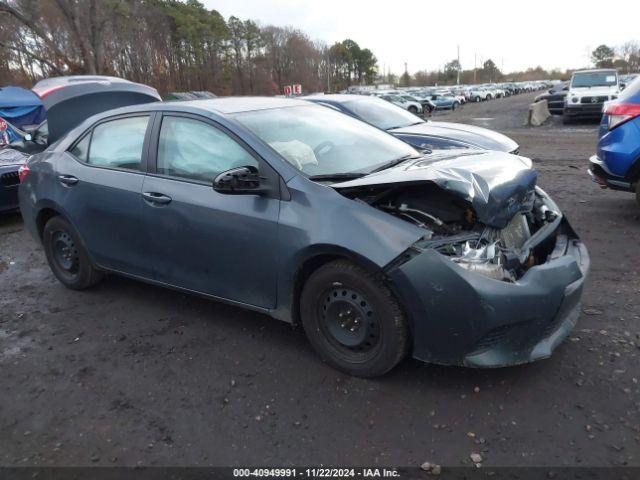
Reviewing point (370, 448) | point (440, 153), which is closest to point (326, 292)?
point (370, 448)

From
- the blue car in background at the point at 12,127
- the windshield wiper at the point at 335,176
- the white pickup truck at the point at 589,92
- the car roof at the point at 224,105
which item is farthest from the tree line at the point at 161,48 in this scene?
the windshield wiper at the point at 335,176

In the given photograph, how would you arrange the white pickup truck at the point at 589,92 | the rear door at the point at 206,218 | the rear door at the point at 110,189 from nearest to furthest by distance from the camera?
1. the rear door at the point at 206,218
2. the rear door at the point at 110,189
3. the white pickup truck at the point at 589,92

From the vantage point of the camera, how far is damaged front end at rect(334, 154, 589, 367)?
269 cm

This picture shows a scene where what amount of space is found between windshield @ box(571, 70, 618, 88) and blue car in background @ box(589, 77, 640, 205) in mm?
14773

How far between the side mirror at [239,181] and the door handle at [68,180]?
1.74m

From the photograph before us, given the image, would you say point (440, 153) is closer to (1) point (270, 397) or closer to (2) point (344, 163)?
(2) point (344, 163)

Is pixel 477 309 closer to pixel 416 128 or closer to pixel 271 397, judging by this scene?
pixel 271 397

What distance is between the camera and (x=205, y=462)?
2.52 meters

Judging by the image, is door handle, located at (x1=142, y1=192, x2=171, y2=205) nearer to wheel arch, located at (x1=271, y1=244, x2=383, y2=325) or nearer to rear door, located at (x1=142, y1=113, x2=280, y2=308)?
rear door, located at (x1=142, y1=113, x2=280, y2=308)

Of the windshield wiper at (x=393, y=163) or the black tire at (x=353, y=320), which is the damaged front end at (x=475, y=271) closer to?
the black tire at (x=353, y=320)

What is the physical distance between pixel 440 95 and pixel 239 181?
43789mm

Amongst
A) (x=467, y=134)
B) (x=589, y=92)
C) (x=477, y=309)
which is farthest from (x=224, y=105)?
(x=589, y=92)

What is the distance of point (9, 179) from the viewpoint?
7.21m

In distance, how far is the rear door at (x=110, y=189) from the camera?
389 centimetres
